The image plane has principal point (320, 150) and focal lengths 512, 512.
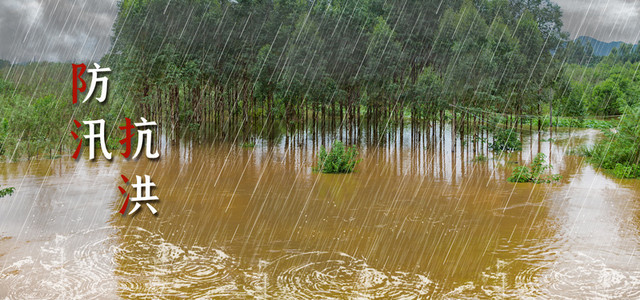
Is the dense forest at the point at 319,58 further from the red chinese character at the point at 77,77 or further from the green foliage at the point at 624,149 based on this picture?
Result: the red chinese character at the point at 77,77

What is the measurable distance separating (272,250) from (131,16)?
21.8 metres

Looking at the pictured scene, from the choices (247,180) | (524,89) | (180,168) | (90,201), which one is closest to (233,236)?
(90,201)

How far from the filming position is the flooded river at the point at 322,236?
920 cm

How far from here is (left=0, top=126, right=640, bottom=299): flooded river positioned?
30.2ft

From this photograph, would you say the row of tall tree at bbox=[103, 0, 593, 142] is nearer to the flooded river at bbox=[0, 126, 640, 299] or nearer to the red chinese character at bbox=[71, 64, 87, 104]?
the flooded river at bbox=[0, 126, 640, 299]

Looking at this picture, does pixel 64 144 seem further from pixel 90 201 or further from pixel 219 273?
pixel 219 273

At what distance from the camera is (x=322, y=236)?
12383 mm

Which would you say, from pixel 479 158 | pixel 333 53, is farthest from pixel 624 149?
pixel 333 53

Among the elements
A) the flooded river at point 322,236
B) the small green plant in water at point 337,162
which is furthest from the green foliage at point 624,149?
the small green plant in water at point 337,162

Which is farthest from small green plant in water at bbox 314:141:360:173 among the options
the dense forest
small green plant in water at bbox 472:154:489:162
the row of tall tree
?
the row of tall tree

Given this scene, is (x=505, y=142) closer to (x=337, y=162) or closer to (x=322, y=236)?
(x=337, y=162)

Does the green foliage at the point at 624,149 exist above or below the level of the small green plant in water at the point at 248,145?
above

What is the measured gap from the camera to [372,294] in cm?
885

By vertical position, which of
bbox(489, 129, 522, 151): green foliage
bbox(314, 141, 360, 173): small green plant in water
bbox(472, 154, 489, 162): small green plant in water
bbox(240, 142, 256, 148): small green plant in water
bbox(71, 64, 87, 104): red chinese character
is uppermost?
bbox(489, 129, 522, 151): green foliage
